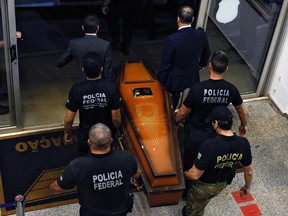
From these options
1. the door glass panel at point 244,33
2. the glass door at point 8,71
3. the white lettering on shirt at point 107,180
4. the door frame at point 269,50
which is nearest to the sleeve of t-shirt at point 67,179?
the white lettering on shirt at point 107,180

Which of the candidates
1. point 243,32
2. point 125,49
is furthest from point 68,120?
point 243,32

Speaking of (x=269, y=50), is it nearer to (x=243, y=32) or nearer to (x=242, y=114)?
(x=243, y=32)

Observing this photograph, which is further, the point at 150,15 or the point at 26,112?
the point at 150,15

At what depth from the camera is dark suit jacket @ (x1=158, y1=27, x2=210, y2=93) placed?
5.04 m

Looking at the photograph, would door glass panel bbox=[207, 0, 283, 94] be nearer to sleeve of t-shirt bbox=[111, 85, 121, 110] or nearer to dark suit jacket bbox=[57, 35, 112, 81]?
dark suit jacket bbox=[57, 35, 112, 81]

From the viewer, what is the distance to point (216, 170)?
416 cm

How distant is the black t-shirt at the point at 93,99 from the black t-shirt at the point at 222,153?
99 cm

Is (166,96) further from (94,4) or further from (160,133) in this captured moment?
(94,4)

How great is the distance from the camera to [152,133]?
16.5 feet

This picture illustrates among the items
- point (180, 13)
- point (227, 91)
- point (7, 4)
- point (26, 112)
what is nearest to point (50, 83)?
point (26, 112)

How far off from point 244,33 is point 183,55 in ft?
6.19

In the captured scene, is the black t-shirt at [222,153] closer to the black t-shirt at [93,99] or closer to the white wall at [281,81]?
the black t-shirt at [93,99]

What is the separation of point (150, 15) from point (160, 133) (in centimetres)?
296

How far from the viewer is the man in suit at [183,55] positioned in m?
5.02
